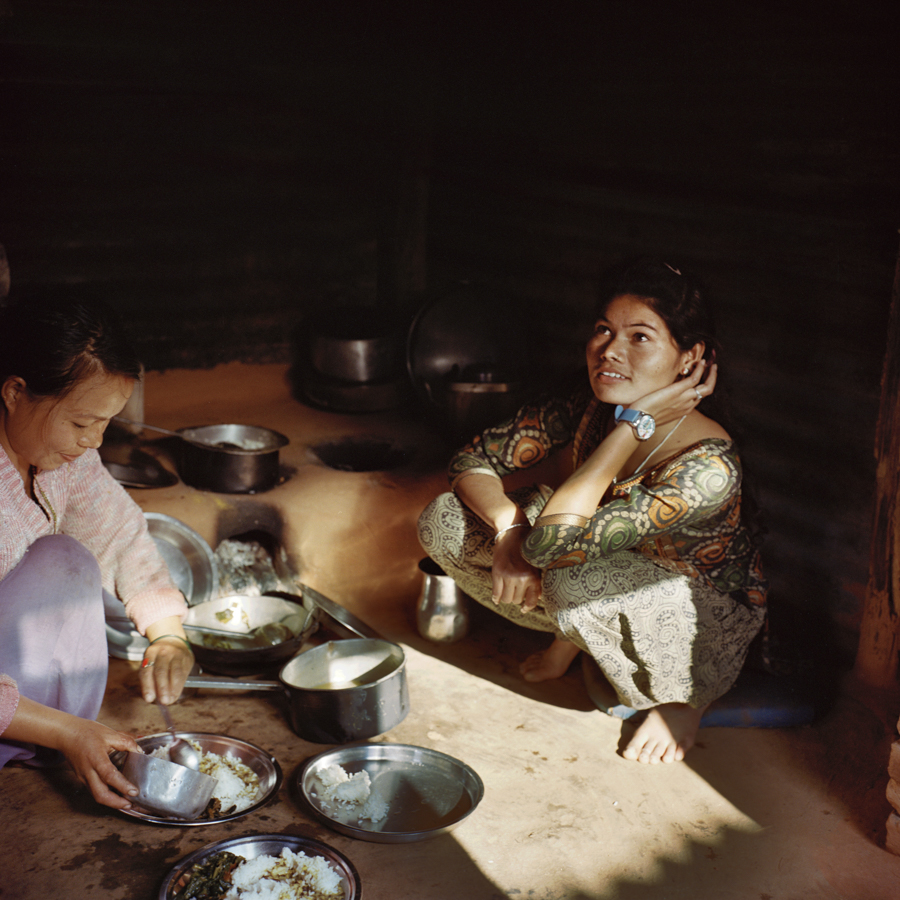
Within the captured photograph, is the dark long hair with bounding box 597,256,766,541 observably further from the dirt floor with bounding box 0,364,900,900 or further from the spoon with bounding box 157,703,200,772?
the spoon with bounding box 157,703,200,772

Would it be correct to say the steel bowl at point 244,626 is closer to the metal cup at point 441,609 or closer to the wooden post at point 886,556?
the metal cup at point 441,609

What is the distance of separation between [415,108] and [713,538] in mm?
3110

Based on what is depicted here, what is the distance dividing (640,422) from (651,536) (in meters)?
0.33

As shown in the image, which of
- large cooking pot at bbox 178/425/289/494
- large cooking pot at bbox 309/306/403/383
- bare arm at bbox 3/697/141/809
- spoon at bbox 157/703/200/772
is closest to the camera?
bare arm at bbox 3/697/141/809

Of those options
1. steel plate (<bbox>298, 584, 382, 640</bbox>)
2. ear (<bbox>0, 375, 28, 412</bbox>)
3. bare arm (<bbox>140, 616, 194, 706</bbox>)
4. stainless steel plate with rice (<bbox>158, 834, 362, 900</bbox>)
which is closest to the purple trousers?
bare arm (<bbox>140, 616, 194, 706</bbox>)

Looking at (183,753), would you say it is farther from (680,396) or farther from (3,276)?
(3,276)

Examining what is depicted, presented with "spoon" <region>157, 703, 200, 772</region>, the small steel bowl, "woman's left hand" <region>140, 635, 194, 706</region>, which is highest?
"woman's left hand" <region>140, 635, 194, 706</region>

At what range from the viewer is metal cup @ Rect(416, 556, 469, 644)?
11.0 feet

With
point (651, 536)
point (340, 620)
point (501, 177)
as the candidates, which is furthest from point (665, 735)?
point (501, 177)

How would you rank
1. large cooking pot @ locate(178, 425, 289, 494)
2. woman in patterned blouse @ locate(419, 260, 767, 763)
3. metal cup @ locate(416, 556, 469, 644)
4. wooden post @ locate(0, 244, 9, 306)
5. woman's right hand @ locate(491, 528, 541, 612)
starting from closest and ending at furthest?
woman in patterned blouse @ locate(419, 260, 767, 763) → woman's right hand @ locate(491, 528, 541, 612) → metal cup @ locate(416, 556, 469, 644) → wooden post @ locate(0, 244, 9, 306) → large cooking pot @ locate(178, 425, 289, 494)

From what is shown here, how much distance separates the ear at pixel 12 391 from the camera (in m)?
2.08

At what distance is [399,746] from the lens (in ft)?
8.52

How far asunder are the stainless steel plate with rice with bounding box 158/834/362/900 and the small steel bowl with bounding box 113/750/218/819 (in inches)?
5.7

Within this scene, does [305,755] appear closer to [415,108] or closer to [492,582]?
[492,582]
